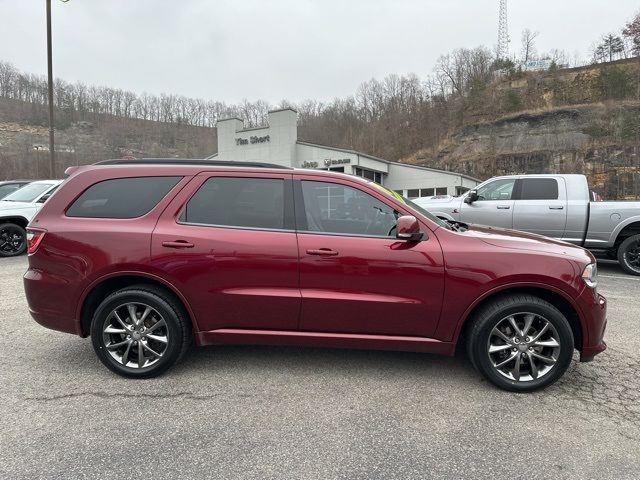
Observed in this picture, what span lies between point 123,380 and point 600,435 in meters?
3.51

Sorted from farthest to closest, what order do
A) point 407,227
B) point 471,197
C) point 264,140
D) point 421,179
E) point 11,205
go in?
point 421,179 → point 264,140 → point 11,205 → point 471,197 → point 407,227

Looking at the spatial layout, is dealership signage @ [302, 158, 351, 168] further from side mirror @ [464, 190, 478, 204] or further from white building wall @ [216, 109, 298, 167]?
side mirror @ [464, 190, 478, 204]

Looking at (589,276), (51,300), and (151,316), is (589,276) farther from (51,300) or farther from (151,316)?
(51,300)

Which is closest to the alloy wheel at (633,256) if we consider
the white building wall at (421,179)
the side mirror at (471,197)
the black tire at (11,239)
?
the side mirror at (471,197)

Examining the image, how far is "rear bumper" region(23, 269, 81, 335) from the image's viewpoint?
3432 millimetres

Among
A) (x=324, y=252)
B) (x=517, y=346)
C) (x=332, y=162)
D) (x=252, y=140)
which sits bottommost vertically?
(x=517, y=346)

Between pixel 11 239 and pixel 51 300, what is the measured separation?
7.93m

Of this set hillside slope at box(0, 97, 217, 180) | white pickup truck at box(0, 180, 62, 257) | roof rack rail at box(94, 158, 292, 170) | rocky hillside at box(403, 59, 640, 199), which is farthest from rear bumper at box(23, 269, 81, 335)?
hillside slope at box(0, 97, 217, 180)

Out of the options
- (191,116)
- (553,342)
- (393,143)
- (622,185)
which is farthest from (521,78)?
(553,342)

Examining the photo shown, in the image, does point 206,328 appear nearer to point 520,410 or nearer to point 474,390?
point 474,390

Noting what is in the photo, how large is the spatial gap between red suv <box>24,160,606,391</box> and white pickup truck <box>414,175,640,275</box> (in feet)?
14.5

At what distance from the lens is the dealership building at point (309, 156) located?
1260 inches

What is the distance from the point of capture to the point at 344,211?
348cm

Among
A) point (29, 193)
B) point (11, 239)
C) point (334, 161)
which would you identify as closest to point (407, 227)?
point (11, 239)
